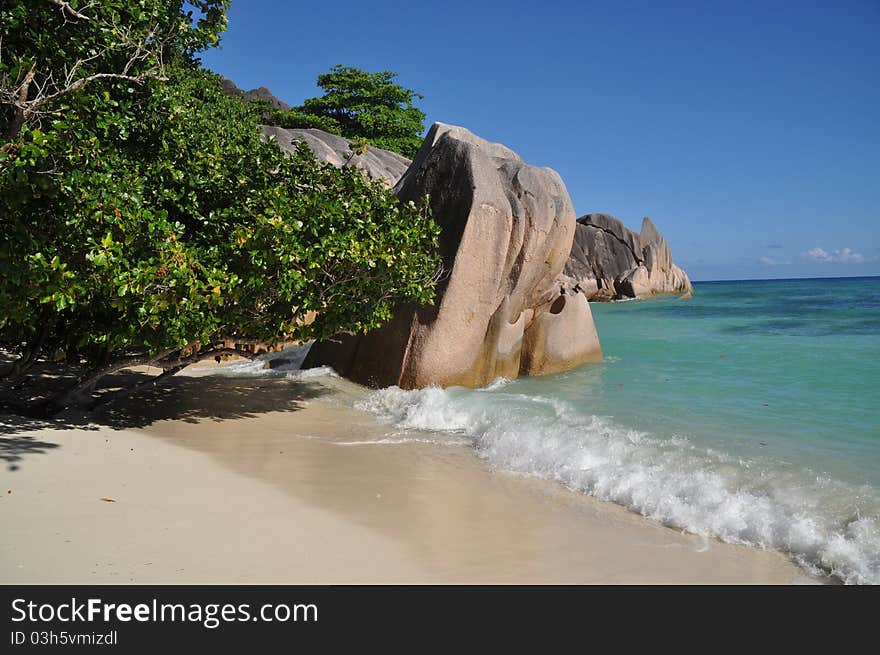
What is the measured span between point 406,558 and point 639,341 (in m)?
15.6

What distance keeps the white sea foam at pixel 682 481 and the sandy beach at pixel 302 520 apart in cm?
21

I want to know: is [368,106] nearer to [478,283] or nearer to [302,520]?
[478,283]

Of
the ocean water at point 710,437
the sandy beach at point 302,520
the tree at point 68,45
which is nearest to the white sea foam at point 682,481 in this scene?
the ocean water at point 710,437

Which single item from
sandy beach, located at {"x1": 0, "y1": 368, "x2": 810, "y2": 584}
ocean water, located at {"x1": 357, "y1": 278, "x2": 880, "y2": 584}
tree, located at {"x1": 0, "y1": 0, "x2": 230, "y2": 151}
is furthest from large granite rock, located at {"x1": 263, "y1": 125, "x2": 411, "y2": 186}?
sandy beach, located at {"x1": 0, "y1": 368, "x2": 810, "y2": 584}

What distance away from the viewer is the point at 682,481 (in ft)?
18.9

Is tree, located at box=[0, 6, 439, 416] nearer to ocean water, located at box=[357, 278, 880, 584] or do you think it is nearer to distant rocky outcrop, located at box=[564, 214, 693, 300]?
ocean water, located at box=[357, 278, 880, 584]

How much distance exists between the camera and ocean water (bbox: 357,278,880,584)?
495 cm

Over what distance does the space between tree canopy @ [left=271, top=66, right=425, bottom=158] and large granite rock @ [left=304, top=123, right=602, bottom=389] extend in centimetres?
2506

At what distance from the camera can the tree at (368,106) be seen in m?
36.6

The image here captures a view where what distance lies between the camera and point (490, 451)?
23.1 ft

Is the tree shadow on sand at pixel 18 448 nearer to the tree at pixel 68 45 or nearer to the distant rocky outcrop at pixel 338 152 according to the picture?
the tree at pixel 68 45

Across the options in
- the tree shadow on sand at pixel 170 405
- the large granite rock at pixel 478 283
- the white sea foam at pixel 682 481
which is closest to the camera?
the white sea foam at pixel 682 481

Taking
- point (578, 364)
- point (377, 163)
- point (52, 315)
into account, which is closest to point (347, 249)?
point (52, 315)

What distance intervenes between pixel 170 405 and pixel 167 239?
3.35 meters
